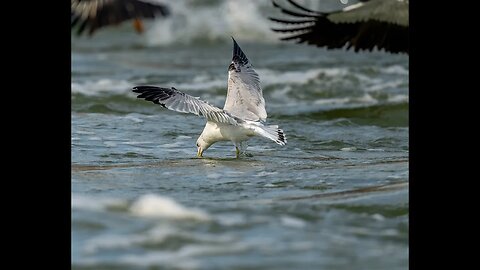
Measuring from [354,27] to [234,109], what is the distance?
2180 millimetres

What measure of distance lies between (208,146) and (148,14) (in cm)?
262

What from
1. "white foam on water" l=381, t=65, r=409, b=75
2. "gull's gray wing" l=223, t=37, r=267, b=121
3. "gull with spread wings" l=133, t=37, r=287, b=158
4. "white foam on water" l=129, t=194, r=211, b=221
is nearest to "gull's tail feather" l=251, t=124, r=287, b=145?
"gull with spread wings" l=133, t=37, r=287, b=158

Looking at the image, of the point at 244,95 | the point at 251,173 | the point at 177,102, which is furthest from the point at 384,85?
the point at 251,173

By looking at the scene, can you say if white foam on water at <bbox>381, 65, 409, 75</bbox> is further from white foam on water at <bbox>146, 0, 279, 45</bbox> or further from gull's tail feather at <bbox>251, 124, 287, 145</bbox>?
gull's tail feather at <bbox>251, 124, 287, 145</bbox>

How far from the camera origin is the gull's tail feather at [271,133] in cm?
668

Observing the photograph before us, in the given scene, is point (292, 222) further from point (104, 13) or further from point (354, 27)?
point (104, 13)

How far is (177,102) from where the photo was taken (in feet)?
22.3

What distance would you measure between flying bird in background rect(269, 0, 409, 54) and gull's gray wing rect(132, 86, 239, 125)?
6.91 feet

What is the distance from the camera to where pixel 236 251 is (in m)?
4.36
